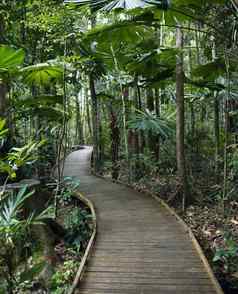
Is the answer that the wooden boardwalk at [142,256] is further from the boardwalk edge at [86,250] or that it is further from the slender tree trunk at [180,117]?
the slender tree trunk at [180,117]

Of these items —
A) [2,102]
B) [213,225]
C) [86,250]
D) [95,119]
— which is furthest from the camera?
[95,119]

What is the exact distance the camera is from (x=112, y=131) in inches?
411

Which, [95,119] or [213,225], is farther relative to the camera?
[95,119]

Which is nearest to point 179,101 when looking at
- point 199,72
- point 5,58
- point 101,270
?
point 199,72

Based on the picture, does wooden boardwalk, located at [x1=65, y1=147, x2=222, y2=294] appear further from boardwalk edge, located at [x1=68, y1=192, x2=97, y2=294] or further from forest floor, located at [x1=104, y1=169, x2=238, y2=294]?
forest floor, located at [x1=104, y1=169, x2=238, y2=294]

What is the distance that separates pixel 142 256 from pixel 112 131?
6.06m

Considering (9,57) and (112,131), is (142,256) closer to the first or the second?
(9,57)

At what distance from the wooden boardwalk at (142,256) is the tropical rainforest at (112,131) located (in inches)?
17.4

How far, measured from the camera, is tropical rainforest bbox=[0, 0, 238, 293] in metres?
4.09

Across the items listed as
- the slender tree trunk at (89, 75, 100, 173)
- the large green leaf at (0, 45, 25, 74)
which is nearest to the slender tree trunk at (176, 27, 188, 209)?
the large green leaf at (0, 45, 25, 74)

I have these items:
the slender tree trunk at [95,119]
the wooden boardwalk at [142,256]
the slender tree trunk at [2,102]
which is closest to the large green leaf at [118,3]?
the wooden boardwalk at [142,256]

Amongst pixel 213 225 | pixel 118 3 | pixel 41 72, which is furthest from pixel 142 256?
pixel 41 72

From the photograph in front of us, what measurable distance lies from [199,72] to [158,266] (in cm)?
384

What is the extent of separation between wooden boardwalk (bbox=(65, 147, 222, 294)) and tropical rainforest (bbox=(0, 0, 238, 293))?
44cm
